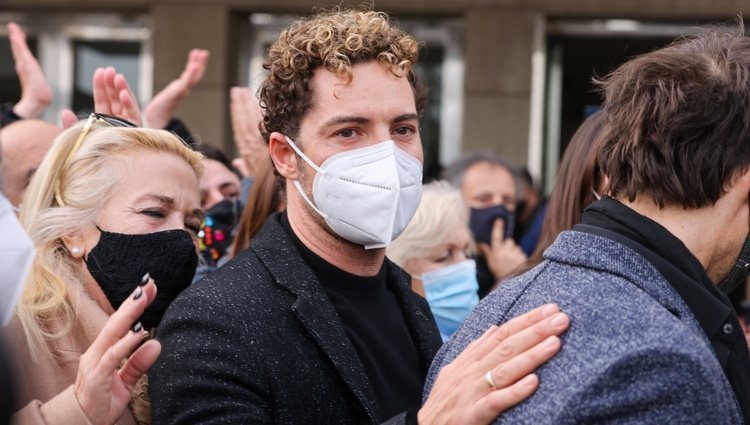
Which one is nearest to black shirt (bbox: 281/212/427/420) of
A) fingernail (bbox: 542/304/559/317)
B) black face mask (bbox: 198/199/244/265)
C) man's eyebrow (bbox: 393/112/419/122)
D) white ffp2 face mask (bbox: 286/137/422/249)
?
white ffp2 face mask (bbox: 286/137/422/249)

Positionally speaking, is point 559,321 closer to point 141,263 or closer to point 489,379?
point 489,379

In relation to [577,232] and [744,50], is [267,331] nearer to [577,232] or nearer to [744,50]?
[577,232]

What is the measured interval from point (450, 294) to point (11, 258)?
10.0 feet

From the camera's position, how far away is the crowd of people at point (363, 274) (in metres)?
1.93

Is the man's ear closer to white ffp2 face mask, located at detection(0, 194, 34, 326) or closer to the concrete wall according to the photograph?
white ffp2 face mask, located at detection(0, 194, 34, 326)

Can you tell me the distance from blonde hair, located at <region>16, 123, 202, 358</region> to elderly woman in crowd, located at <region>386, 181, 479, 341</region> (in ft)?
5.00

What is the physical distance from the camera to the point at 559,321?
6.41 feet

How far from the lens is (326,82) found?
279 centimetres

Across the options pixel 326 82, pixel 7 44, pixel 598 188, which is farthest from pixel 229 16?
pixel 326 82

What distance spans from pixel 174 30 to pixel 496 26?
261 cm

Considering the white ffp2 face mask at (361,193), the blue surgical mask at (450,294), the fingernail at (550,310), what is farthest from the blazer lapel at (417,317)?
the blue surgical mask at (450,294)

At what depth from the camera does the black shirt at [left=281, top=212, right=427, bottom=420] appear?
2.70 m

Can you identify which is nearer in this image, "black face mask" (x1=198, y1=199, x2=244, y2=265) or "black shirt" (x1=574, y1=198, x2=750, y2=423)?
"black shirt" (x1=574, y1=198, x2=750, y2=423)

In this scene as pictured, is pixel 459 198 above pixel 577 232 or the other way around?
the other way around
